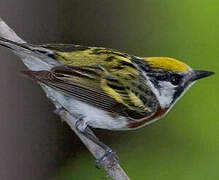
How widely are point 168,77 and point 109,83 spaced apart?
0.55 ft

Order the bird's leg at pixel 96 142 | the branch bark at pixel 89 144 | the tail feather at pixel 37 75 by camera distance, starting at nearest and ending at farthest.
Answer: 1. the tail feather at pixel 37 75
2. the branch bark at pixel 89 144
3. the bird's leg at pixel 96 142

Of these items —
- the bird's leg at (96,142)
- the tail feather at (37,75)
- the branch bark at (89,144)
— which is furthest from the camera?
the bird's leg at (96,142)

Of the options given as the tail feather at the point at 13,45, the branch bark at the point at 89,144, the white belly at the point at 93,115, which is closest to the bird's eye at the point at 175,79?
the white belly at the point at 93,115

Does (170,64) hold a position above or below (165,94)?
above

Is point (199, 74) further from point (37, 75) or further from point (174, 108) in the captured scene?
point (37, 75)

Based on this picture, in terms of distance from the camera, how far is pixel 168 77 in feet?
6.88

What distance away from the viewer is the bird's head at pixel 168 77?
2.03m

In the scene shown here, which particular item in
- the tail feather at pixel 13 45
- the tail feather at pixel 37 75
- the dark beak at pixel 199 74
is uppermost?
the tail feather at pixel 13 45

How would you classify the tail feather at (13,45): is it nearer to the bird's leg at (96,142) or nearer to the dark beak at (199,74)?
the bird's leg at (96,142)

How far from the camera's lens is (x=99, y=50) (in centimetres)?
219

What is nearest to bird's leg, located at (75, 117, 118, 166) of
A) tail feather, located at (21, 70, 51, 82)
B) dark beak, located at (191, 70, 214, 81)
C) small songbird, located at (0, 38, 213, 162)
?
small songbird, located at (0, 38, 213, 162)

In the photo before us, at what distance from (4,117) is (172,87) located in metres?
0.99

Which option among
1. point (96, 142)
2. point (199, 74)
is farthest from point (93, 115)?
point (199, 74)

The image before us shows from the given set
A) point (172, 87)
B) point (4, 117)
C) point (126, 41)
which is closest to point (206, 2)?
point (172, 87)
